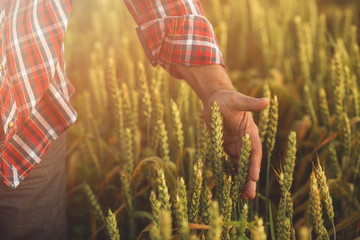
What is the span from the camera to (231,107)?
0.96 metres

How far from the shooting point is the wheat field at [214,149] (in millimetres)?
808

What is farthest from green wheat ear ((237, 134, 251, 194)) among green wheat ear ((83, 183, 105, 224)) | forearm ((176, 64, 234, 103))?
green wheat ear ((83, 183, 105, 224))

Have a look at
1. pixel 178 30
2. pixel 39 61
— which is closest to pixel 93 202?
pixel 39 61

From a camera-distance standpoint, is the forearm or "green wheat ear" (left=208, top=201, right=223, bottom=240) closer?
"green wheat ear" (left=208, top=201, right=223, bottom=240)

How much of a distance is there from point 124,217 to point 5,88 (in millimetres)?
586

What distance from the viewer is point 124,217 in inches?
50.1

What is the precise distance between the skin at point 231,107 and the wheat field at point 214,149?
54 millimetres

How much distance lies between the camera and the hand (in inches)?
36.1

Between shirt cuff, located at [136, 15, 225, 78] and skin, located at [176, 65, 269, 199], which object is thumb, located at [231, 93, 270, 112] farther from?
shirt cuff, located at [136, 15, 225, 78]

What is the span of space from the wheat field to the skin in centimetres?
5

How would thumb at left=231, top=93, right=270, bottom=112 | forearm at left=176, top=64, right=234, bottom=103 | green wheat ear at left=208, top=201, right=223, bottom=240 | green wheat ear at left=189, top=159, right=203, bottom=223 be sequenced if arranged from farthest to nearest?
1. forearm at left=176, top=64, right=234, bottom=103
2. thumb at left=231, top=93, right=270, bottom=112
3. green wheat ear at left=189, top=159, right=203, bottom=223
4. green wheat ear at left=208, top=201, right=223, bottom=240

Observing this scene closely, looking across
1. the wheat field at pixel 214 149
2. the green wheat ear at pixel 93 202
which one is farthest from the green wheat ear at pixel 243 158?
the green wheat ear at pixel 93 202

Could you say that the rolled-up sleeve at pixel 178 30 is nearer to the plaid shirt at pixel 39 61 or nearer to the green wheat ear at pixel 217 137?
the plaid shirt at pixel 39 61

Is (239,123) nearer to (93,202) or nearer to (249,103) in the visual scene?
(249,103)
